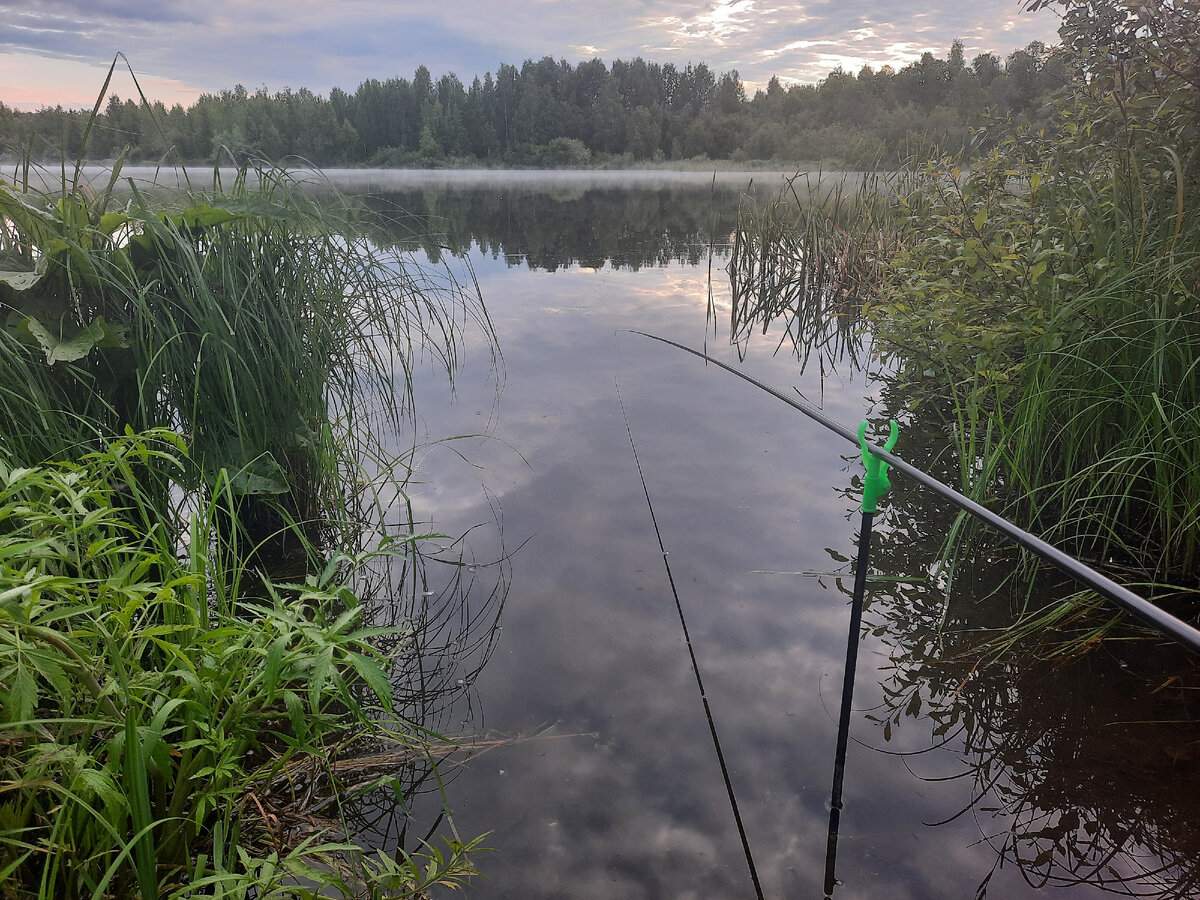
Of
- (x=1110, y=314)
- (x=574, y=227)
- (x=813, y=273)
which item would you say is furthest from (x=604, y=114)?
(x=1110, y=314)

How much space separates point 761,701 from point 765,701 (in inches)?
0.5

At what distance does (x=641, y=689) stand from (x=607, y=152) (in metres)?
59.2

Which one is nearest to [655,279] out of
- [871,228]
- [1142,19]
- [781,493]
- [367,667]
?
[871,228]

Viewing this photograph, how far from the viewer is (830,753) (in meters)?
Result: 1.89

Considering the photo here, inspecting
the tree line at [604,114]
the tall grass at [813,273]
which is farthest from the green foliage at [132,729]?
the tree line at [604,114]

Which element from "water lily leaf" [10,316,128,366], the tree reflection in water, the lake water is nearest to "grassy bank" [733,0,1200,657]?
the tree reflection in water

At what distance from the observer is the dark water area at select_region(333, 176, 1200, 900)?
1.58 m

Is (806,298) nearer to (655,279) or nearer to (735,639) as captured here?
(655,279)

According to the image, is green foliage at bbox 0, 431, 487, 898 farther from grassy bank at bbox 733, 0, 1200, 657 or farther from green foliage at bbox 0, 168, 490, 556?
grassy bank at bbox 733, 0, 1200, 657

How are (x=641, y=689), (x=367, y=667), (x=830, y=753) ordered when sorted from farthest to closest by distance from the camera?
(x=641, y=689) < (x=830, y=753) < (x=367, y=667)

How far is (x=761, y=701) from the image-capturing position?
2.10 m

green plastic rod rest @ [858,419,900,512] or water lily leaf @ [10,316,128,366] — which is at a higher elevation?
water lily leaf @ [10,316,128,366]

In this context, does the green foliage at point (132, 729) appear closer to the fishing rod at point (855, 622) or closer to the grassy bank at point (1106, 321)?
the fishing rod at point (855, 622)

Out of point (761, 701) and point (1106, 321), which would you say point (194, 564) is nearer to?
point (761, 701)
